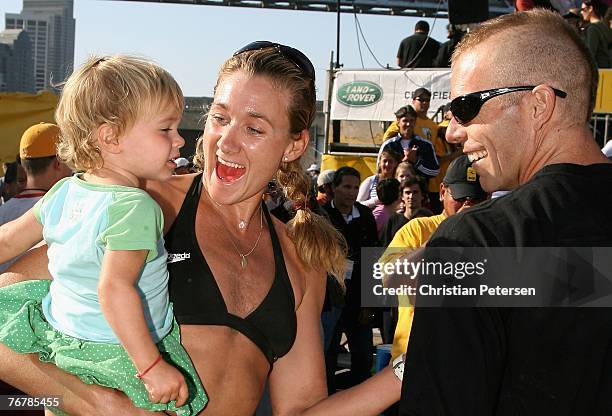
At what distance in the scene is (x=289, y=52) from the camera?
2969mm

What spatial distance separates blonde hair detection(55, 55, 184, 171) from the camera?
254cm

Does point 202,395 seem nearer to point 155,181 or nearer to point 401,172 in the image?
point 155,181

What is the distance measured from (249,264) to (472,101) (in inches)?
41.7

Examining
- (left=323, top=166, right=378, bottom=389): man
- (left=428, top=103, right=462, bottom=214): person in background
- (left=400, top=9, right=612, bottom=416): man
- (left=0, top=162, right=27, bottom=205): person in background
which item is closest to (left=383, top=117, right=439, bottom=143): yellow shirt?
(left=428, top=103, right=462, bottom=214): person in background

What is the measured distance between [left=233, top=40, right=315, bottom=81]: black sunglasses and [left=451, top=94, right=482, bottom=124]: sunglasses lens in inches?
36.9

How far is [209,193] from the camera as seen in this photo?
283 centimetres

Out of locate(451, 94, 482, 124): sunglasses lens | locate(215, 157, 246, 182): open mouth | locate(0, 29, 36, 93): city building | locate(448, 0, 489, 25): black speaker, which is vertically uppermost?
locate(448, 0, 489, 25): black speaker

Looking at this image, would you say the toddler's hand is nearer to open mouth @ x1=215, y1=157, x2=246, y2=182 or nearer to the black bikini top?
the black bikini top

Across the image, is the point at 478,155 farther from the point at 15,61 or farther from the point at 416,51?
the point at 15,61

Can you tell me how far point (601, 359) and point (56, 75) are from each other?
2131 millimetres

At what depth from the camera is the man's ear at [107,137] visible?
8.38 ft

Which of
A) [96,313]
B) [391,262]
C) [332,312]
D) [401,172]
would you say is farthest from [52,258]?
[401,172]

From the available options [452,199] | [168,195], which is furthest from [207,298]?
[452,199]

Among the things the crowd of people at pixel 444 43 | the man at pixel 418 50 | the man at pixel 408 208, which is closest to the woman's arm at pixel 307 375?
the man at pixel 408 208
